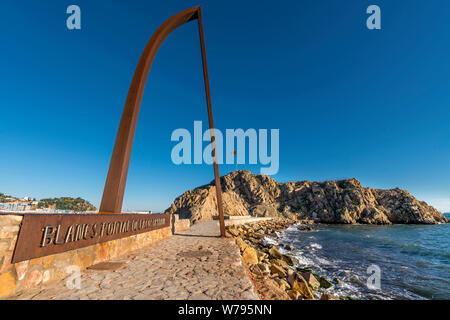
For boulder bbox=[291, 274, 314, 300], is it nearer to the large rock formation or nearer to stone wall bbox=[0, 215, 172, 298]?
stone wall bbox=[0, 215, 172, 298]

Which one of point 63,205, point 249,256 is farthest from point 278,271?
point 63,205

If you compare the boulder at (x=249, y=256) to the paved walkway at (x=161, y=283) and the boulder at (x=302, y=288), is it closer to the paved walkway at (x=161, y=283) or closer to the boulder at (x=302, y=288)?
the boulder at (x=302, y=288)

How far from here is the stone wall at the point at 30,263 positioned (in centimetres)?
299

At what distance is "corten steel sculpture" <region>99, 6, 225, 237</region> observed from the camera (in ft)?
Answer: 26.8

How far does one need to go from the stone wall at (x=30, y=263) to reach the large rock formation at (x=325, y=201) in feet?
154

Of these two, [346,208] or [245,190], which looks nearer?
[346,208]

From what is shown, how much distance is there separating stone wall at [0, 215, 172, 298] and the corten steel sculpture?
115 inches

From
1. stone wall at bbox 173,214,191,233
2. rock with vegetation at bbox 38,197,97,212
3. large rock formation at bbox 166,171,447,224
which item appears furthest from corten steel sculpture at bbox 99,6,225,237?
rock with vegetation at bbox 38,197,97,212

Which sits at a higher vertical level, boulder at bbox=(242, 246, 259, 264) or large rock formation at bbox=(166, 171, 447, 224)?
large rock formation at bbox=(166, 171, 447, 224)

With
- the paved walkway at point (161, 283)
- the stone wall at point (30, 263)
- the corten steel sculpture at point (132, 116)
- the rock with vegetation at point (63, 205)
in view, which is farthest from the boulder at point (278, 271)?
A: the rock with vegetation at point (63, 205)
